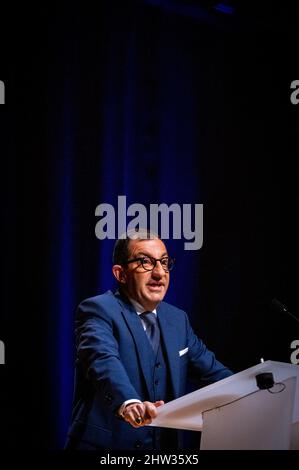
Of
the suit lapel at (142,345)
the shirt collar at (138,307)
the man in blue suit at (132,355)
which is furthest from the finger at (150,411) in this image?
the shirt collar at (138,307)

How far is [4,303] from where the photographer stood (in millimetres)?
2732

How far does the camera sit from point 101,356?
2102 millimetres

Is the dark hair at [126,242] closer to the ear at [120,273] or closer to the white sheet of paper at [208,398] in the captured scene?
the ear at [120,273]

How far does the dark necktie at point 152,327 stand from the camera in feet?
8.07

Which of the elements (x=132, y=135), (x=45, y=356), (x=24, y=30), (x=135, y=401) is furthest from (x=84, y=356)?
(x=24, y=30)

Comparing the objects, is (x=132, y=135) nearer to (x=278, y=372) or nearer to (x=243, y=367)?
(x=243, y=367)

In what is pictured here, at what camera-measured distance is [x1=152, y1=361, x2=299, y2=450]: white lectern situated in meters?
1.59

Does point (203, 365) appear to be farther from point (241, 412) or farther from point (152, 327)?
point (241, 412)

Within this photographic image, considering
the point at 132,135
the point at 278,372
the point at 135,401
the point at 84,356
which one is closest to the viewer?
the point at 278,372

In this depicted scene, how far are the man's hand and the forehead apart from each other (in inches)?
32.3

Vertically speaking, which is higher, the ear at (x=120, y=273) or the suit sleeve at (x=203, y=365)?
the ear at (x=120, y=273)

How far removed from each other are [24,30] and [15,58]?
15 centimetres

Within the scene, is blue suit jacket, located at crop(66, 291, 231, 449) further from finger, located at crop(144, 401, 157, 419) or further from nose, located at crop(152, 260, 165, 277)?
finger, located at crop(144, 401, 157, 419)

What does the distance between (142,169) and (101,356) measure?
128cm
